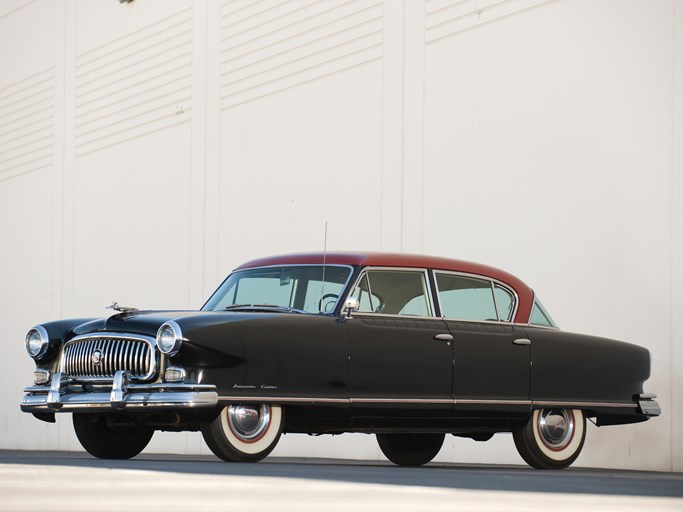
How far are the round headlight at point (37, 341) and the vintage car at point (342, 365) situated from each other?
1cm

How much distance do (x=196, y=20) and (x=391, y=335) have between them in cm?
1080

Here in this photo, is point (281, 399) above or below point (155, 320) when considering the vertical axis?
below

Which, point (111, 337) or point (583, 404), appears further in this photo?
point (583, 404)

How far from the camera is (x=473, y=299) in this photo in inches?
394

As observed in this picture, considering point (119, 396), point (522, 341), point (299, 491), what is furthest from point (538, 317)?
point (299, 491)

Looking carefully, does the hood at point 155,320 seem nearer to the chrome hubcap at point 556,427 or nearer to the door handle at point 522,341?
the door handle at point 522,341

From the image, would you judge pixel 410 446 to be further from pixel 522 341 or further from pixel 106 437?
pixel 106 437

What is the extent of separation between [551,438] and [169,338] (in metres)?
3.54

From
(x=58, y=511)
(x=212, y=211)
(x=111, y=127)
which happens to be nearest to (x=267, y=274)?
(x=58, y=511)

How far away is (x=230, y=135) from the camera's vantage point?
1747cm

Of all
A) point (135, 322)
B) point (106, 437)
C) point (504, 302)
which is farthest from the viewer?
point (504, 302)

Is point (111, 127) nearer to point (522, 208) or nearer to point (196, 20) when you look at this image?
point (196, 20)

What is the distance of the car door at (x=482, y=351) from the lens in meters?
9.37

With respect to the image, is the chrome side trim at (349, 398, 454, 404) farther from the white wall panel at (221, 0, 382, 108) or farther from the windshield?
the white wall panel at (221, 0, 382, 108)
